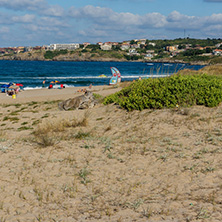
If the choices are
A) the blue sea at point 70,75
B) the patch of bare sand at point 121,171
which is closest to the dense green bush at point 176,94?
the patch of bare sand at point 121,171

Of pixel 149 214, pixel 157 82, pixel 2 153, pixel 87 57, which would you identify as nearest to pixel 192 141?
pixel 149 214

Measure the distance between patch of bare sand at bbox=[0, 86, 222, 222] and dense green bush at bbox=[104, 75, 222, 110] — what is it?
40 centimetres

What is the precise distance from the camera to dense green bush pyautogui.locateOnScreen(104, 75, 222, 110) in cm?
953

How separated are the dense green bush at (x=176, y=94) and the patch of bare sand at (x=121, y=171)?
404 millimetres

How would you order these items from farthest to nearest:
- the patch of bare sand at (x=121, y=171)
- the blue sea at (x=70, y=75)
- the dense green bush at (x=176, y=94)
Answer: the blue sea at (x=70, y=75)
the dense green bush at (x=176, y=94)
the patch of bare sand at (x=121, y=171)

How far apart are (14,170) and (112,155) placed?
229cm

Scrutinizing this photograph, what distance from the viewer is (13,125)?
452 inches

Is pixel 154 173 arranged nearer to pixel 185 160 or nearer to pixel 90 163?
pixel 185 160

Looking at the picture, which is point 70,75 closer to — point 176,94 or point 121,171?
point 176,94

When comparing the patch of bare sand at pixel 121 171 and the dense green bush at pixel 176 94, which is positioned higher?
the dense green bush at pixel 176 94

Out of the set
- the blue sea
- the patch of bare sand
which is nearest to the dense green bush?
the patch of bare sand

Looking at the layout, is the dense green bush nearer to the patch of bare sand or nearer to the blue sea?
the patch of bare sand

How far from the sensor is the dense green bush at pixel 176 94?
9.53m

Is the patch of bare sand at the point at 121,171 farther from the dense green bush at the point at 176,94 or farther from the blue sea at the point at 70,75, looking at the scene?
the blue sea at the point at 70,75
